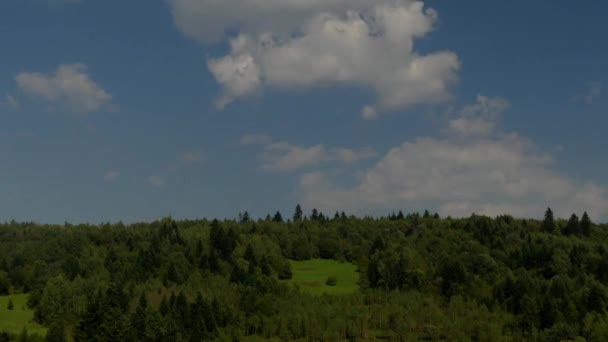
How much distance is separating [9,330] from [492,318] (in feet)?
409

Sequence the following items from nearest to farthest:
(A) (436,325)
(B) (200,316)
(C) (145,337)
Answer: (C) (145,337), (B) (200,316), (A) (436,325)

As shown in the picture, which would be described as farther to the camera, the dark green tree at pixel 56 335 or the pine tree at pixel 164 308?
the pine tree at pixel 164 308

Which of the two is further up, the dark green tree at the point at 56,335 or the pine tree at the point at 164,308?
the pine tree at the point at 164,308

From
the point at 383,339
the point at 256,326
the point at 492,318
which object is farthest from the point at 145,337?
the point at 492,318

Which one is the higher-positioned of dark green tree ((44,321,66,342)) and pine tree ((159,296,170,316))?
pine tree ((159,296,170,316))

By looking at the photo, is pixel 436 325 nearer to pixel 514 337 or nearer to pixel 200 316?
pixel 514 337

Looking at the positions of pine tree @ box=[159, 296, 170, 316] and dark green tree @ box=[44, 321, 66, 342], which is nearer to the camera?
dark green tree @ box=[44, 321, 66, 342]

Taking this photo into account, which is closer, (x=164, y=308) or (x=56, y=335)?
(x=56, y=335)

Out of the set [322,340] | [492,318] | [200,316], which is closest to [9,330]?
[200,316]

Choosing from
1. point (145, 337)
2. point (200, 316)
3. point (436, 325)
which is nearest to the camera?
point (145, 337)

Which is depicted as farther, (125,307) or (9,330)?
(125,307)

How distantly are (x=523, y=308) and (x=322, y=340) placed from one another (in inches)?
2205

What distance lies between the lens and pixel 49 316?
194 m

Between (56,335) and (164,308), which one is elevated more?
(164,308)
